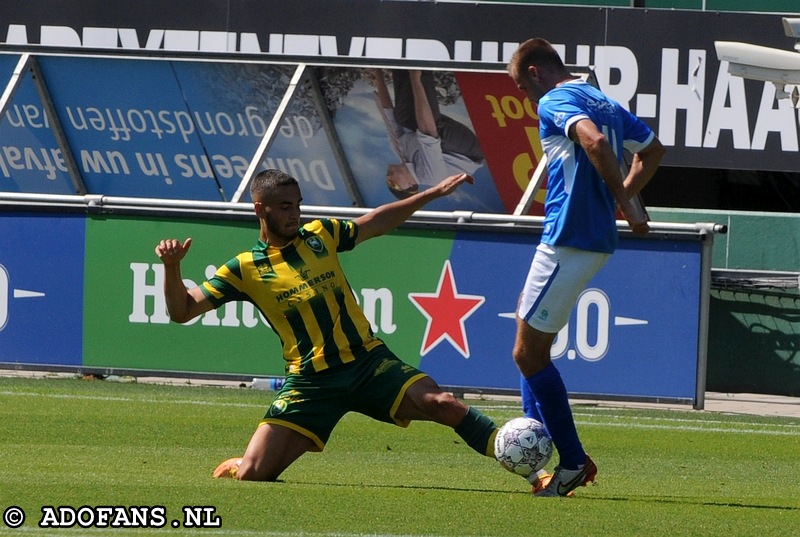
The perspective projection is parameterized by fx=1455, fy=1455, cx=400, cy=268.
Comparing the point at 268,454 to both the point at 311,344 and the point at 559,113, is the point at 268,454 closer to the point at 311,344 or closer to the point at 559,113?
the point at 311,344

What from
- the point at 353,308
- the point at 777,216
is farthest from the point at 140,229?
the point at 777,216

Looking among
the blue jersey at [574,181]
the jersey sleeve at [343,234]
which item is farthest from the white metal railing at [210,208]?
the blue jersey at [574,181]

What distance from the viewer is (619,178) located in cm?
605

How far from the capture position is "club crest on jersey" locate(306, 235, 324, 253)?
676cm

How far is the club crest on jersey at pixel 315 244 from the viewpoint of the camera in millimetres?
6758

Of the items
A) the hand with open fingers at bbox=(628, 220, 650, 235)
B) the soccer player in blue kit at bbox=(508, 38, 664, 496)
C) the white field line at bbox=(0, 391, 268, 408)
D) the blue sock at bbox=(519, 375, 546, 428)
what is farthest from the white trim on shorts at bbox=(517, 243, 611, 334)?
the white field line at bbox=(0, 391, 268, 408)

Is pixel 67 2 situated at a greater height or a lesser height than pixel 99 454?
greater

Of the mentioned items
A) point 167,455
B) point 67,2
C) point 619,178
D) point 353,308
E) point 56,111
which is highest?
point 67,2

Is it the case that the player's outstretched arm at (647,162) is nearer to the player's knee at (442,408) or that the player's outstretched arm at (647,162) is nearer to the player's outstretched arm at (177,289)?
the player's knee at (442,408)

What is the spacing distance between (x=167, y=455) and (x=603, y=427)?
316 centimetres

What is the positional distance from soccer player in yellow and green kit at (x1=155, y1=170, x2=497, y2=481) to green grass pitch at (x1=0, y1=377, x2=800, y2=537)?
0.27m

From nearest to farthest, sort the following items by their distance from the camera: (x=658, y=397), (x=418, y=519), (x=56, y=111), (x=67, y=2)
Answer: (x=418, y=519)
(x=658, y=397)
(x=56, y=111)
(x=67, y=2)

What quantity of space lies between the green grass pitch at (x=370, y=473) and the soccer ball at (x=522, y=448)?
0.14 metres

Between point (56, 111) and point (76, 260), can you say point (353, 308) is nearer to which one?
point (76, 260)
